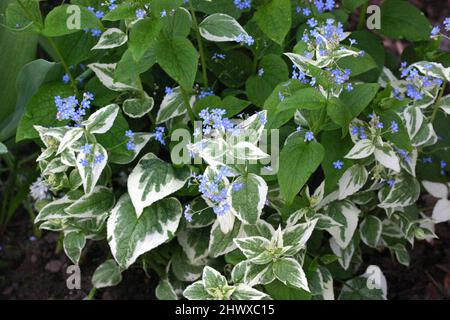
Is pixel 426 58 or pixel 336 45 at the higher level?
pixel 336 45

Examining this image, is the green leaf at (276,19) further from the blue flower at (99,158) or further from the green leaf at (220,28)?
the blue flower at (99,158)

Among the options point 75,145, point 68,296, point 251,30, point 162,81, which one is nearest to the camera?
point 75,145

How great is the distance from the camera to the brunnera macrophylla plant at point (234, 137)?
1384 millimetres

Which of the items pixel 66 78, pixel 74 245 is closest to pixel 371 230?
pixel 74 245

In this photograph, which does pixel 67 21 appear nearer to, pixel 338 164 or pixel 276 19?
pixel 276 19

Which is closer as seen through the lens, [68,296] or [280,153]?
[280,153]

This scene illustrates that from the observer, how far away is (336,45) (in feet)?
4.28

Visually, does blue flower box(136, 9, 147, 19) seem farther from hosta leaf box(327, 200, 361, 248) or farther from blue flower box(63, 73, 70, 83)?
hosta leaf box(327, 200, 361, 248)

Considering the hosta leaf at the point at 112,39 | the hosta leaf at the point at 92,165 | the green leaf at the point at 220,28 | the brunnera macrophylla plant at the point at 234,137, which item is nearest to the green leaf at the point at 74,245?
Result: the brunnera macrophylla plant at the point at 234,137

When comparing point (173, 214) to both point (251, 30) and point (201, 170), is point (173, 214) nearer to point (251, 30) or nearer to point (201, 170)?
point (201, 170)

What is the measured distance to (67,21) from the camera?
1.42 metres

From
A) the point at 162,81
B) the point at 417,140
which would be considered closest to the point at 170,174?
the point at 162,81
